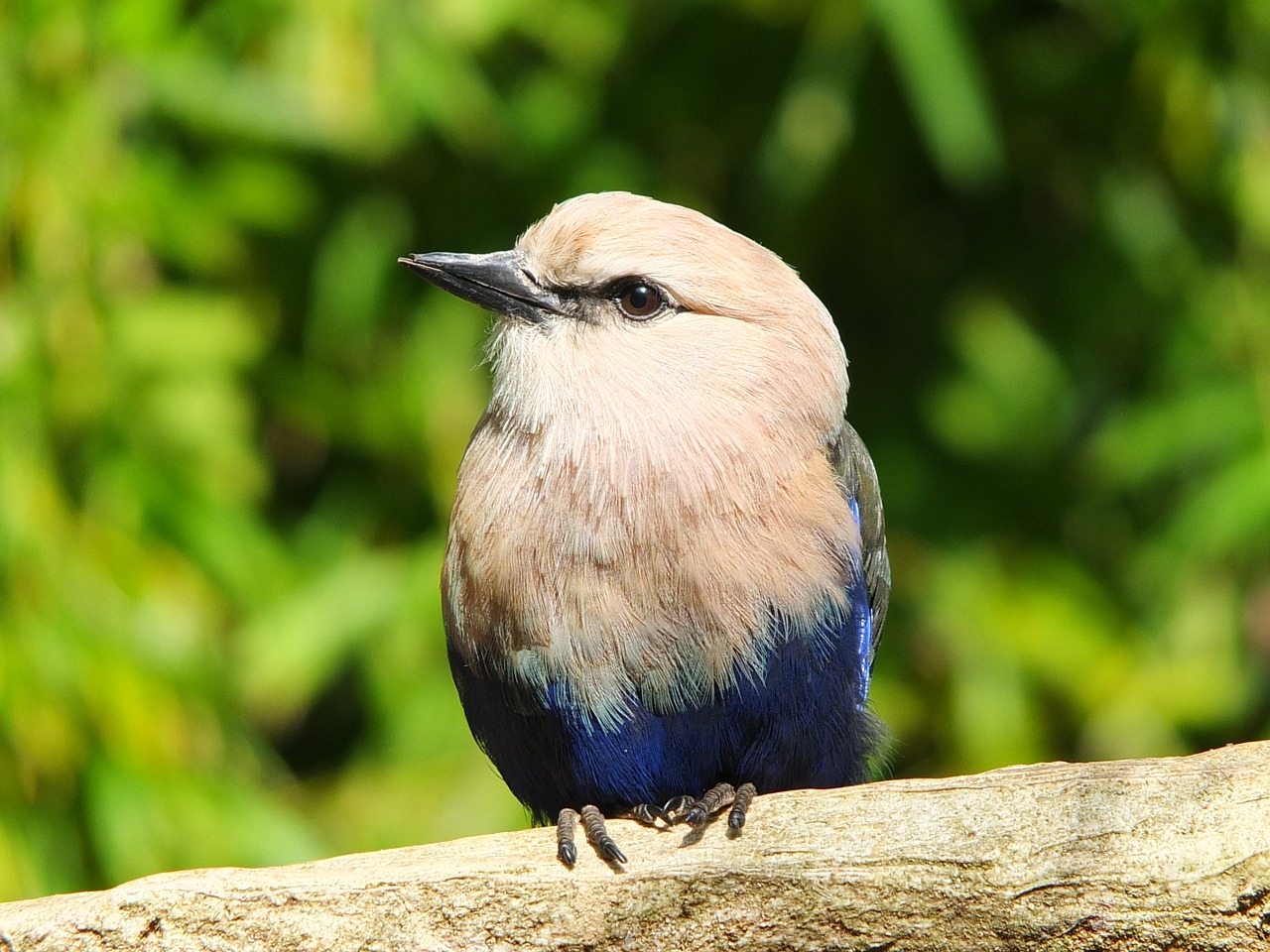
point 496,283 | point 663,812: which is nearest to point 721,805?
point 663,812

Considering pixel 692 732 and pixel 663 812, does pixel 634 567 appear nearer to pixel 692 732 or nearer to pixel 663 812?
pixel 692 732

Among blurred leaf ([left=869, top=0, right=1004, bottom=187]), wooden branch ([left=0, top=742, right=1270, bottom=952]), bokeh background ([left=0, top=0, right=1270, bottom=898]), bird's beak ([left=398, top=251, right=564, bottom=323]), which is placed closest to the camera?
wooden branch ([left=0, top=742, right=1270, bottom=952])

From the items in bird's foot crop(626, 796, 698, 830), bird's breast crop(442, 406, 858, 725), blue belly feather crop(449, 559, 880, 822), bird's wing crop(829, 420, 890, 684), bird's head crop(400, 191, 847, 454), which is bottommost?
bird's foot crop(626, 796, 698, 830)

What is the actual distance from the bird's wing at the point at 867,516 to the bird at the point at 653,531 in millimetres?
20

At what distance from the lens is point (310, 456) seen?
5.34 m

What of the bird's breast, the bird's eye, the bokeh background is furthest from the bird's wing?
the bokeh background

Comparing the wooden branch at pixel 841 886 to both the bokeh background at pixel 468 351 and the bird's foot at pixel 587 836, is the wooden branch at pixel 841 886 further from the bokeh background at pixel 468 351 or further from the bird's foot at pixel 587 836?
the bokeh background at pixel 468 351

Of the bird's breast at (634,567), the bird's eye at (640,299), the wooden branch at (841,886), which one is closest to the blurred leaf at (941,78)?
the bird's eye at (640,299)

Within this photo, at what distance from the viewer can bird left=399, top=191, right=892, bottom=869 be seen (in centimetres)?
290

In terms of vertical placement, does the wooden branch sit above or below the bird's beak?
below

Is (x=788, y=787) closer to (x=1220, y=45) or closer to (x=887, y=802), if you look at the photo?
(x=887, y=802)

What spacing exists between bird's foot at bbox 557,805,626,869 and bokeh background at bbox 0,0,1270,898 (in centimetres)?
172

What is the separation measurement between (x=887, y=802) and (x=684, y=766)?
52 cm

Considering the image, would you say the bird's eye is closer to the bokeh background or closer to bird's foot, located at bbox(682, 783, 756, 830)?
bird's foot, located at bbox(682, 783, 756, 830)
